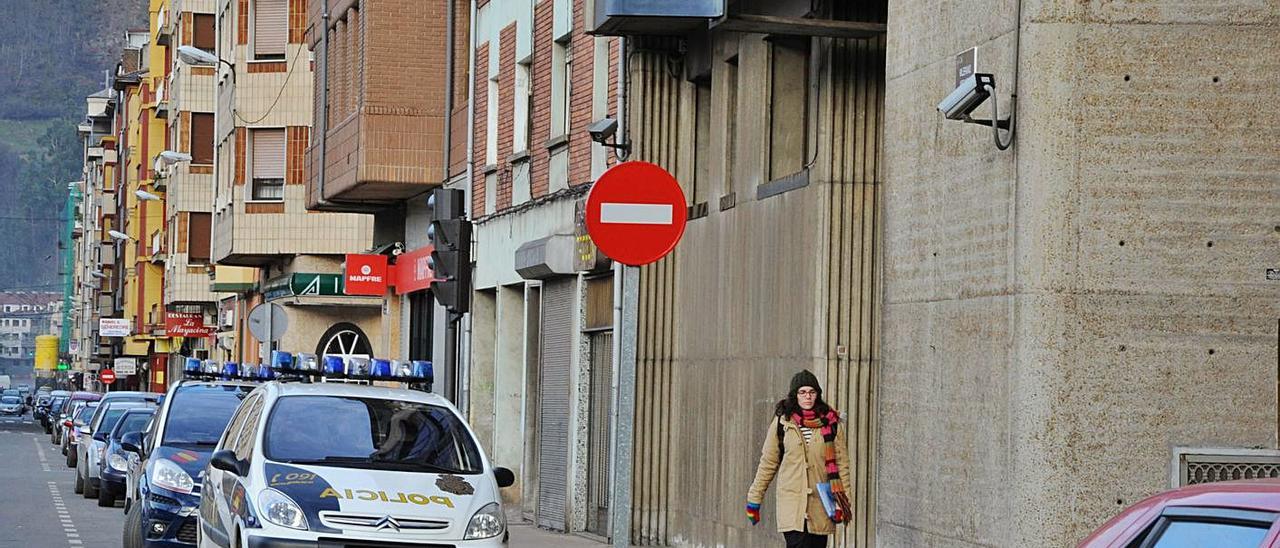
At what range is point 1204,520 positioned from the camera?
5.70m

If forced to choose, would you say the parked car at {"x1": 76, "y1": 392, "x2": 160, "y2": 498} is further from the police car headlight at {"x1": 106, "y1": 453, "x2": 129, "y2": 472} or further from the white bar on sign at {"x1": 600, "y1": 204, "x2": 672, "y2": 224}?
the white bar on sign at {"x1": 600, "y1": 204, "x2": 672, "y2": 224}

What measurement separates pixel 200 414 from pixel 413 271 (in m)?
15.8

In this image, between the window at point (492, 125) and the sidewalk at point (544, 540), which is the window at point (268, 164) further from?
the sidewalk at point (544, 540)

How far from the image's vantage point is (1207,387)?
11195 millimetres

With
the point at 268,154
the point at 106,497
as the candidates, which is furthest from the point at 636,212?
the point at 268,154

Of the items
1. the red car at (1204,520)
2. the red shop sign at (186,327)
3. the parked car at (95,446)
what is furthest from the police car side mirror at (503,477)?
the red shop sign at (186,327)

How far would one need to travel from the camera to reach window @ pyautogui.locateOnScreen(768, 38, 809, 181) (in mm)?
18031

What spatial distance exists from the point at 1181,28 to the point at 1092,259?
1.23m

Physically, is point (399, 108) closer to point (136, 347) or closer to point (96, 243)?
point (136, 347)

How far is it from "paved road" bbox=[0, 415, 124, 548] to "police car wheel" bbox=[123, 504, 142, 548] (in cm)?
282

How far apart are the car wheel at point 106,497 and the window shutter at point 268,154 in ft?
63.0

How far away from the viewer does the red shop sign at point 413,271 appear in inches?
1373

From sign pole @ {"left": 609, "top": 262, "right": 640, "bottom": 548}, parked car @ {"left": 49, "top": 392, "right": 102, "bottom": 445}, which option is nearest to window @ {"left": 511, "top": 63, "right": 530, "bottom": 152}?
sign pole @ {"left": 609, "top": 262, "right": 640, "bottom": 548}

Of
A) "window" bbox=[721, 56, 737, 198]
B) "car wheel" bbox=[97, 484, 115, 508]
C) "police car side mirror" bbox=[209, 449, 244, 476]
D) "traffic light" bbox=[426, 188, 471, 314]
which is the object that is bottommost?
"car wheel" bbox=[97, 484, 115, 508]
